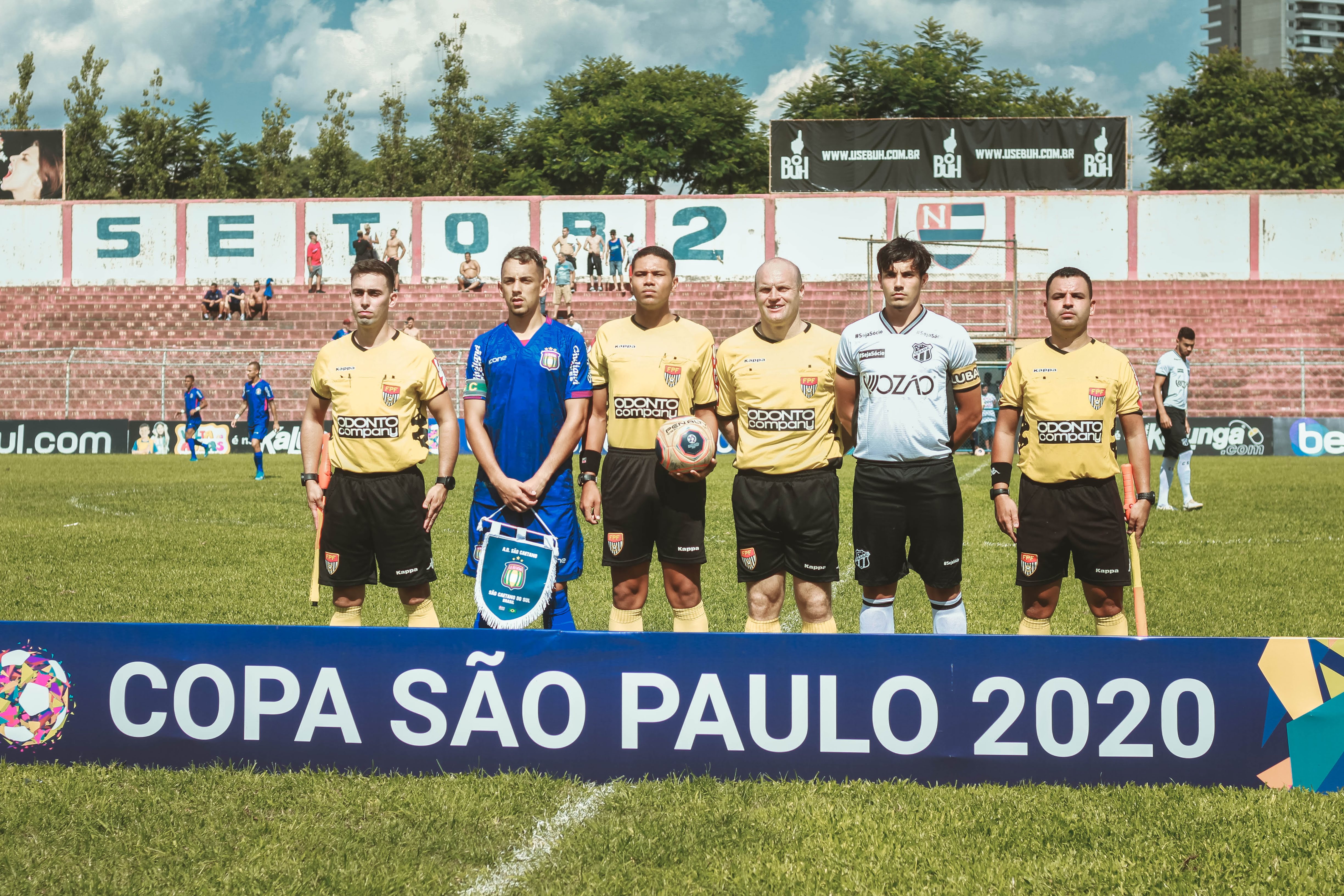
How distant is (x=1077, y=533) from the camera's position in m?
5.22

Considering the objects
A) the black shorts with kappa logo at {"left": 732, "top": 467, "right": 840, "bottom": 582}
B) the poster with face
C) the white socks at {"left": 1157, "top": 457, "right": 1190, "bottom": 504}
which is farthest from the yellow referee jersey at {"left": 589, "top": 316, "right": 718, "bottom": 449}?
the poster with face

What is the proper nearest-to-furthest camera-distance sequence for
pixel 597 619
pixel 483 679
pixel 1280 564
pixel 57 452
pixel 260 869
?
pixel 260 869 → pixel 483 679 → pixel 597 619 → pixel 1280 564 → pixel 57 452

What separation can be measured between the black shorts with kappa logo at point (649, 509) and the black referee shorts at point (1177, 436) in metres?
8.60

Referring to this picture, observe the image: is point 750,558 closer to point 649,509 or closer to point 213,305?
point 649,509

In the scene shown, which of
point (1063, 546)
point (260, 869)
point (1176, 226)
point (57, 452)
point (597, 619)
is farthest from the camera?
point (1176, 226)

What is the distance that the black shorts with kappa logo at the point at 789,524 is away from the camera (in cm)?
504

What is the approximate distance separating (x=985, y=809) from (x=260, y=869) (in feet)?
7.58

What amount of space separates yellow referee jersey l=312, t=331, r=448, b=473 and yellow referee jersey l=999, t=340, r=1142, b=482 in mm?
2711

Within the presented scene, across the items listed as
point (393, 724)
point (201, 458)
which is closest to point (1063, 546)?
point (393, 724)

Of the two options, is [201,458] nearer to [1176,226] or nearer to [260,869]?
[260,869]

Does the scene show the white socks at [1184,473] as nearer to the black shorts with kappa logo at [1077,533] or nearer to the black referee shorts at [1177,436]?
the black referee shorts at [1177,436]

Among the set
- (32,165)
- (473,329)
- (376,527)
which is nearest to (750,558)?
(376,527)

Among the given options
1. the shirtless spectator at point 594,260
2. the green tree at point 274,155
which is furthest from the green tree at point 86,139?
the shirtless spectator at point 594,260

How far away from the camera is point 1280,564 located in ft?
29.2
